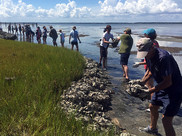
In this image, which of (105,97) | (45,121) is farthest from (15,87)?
(105,97)

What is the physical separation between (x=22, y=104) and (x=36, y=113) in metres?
0.39

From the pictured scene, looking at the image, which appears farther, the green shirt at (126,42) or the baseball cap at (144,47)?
the green shirt at (126,42)

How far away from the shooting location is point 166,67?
8.76 feet

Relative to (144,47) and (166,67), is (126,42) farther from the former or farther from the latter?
(166,67)

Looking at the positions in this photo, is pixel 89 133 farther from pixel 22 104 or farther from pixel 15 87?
pixel 15 87

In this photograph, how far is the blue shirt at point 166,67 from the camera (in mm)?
2678

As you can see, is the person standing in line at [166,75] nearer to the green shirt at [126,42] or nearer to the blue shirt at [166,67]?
the blue shirt at [166,67]

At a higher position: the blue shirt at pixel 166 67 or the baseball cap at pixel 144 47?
the baseball cap at pixel 144 47

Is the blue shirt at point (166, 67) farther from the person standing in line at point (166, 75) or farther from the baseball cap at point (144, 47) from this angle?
the baseball cap at point (144, 47)

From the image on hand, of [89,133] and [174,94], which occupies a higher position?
[174,94]

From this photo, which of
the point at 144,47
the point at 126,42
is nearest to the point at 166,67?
the point at 144,47

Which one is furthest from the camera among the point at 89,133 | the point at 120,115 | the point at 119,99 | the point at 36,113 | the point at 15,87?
the point at 119,99

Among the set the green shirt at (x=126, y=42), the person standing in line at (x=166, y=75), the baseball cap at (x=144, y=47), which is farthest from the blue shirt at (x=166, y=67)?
the green shirt at (x=126, y=42)

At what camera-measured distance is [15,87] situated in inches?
144
